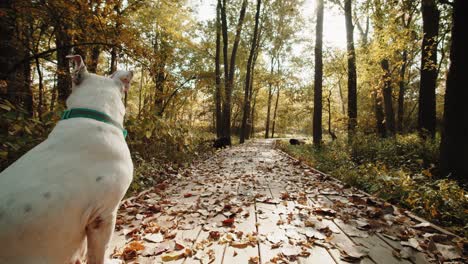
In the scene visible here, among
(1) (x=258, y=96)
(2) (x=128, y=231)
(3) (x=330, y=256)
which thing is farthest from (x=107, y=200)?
(1) (x=258, y=96)

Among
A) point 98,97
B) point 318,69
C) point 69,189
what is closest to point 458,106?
point 98,97

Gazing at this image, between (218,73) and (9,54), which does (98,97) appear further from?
(218,73)

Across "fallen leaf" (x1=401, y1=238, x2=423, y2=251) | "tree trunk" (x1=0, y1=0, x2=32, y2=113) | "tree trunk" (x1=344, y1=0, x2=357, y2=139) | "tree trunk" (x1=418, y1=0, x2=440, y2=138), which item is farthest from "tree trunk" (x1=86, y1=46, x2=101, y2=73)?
"tree trunk" (x1=418, y1=0, x2=440, y2=138)

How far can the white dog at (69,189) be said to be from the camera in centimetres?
108

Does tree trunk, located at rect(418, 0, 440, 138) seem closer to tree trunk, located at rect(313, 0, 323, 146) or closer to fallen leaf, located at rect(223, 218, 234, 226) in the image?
tree trunk, located at rect(313, 0, 323, 146)

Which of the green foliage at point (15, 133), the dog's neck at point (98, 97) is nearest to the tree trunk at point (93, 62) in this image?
the green foliage at point (15, 133)

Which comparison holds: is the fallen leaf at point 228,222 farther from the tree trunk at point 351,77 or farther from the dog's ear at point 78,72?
the tree trunk at point 351,77

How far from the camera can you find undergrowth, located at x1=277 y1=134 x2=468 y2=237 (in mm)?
2836

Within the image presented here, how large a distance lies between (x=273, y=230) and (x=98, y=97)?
88.5 inches

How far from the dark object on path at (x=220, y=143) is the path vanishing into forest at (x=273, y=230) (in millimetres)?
9303

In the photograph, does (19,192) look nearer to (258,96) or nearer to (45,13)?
(45,13)

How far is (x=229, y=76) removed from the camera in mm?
15477

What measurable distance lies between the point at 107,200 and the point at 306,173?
5.40 m

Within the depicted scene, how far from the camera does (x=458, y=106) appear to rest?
440 centimetres
